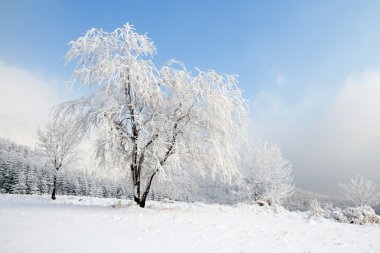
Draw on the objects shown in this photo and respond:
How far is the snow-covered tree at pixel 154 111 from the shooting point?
534 inches

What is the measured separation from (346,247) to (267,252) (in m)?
2.27

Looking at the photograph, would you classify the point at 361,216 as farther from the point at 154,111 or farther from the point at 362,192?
the point at 362,192

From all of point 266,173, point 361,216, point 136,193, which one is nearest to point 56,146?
point 136,193

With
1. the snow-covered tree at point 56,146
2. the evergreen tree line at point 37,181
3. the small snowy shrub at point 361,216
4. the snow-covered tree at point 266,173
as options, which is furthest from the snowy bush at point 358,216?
the evergreen tree line at point 37,181

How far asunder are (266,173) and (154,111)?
66.6 ft

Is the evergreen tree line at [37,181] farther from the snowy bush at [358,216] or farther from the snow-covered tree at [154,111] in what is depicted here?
the snowy bush at [358,216]

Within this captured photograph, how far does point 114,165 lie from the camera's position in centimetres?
1452

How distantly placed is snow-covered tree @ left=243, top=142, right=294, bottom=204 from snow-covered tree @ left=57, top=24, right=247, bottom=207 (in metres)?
17.4

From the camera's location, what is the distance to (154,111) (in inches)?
564

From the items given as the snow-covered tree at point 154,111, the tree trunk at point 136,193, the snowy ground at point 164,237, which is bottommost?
the snowy ground at point 164,237

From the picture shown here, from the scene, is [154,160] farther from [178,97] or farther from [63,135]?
[63,135]

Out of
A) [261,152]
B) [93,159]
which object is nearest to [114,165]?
[93,159]

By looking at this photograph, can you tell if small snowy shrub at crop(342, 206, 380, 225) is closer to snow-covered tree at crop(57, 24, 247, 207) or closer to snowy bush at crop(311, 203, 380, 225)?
snowy bush at crop(311, 203, 380, 225)

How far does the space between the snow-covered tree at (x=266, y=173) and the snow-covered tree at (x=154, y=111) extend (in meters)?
17.4
